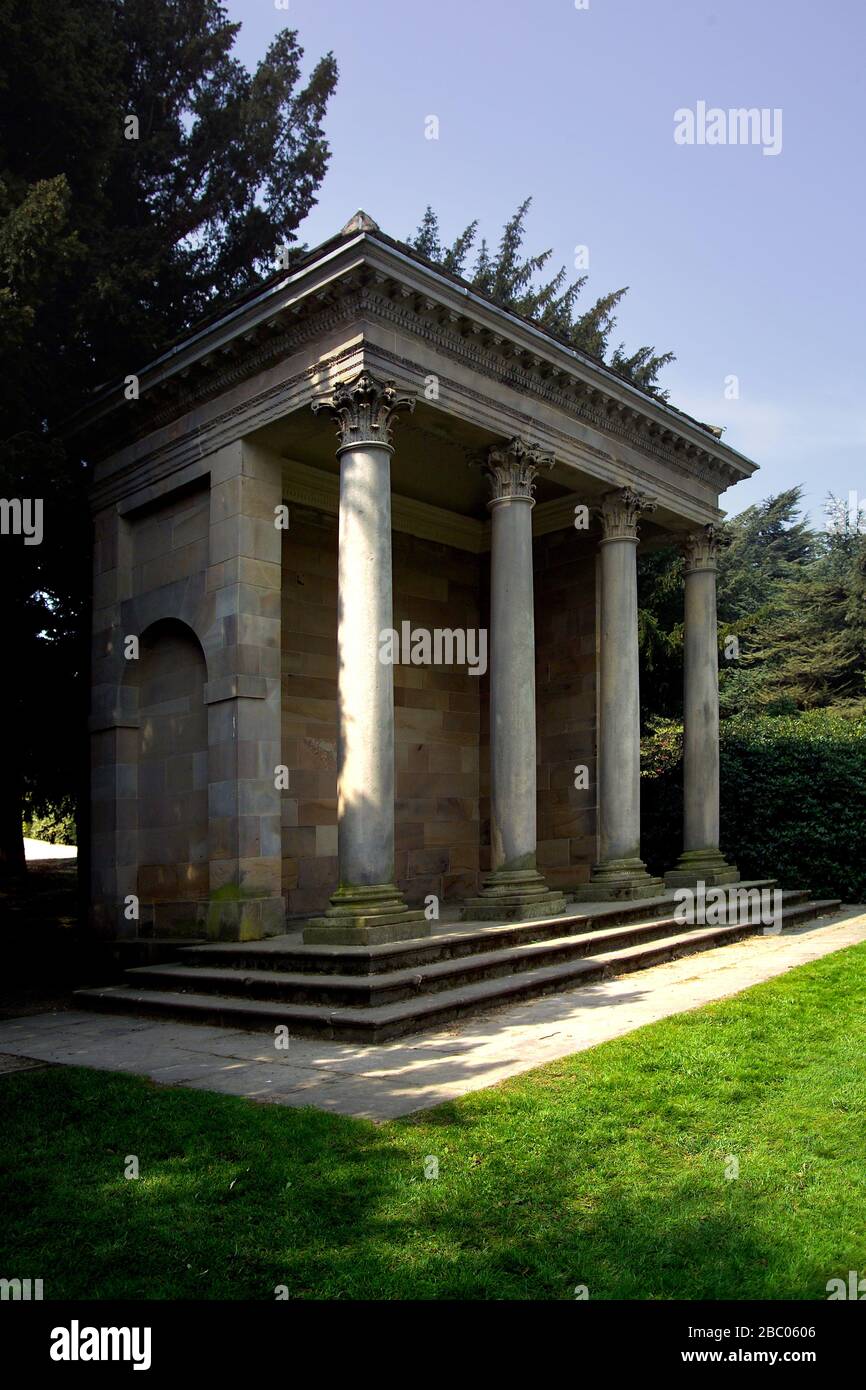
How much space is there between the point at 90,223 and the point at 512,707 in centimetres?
1044

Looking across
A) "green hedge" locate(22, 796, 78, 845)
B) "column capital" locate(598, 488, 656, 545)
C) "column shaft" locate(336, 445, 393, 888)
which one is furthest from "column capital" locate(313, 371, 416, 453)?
"green hedge" locate(22, 796, 78, 845)

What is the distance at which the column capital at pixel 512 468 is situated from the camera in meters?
14.8

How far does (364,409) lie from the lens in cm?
1265

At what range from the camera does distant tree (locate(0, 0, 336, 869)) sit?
14.8 metres

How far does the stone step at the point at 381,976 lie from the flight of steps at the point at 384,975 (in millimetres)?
14

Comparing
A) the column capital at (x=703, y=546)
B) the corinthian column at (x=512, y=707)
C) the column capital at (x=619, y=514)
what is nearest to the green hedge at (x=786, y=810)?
the column capital at (x=703, y=546)

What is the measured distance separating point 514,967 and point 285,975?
2510 millimetres

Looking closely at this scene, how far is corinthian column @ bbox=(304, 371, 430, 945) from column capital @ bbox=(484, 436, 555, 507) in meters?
2.45

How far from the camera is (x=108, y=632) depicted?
54.6 ft

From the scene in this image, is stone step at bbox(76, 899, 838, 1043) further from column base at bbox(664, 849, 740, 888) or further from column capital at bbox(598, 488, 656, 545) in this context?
column capital at bbox(598, 488, 656, 545)

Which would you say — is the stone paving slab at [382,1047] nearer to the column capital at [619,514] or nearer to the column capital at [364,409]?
the column capital at [364,409]

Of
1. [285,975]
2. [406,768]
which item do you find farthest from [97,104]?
[285,975]
